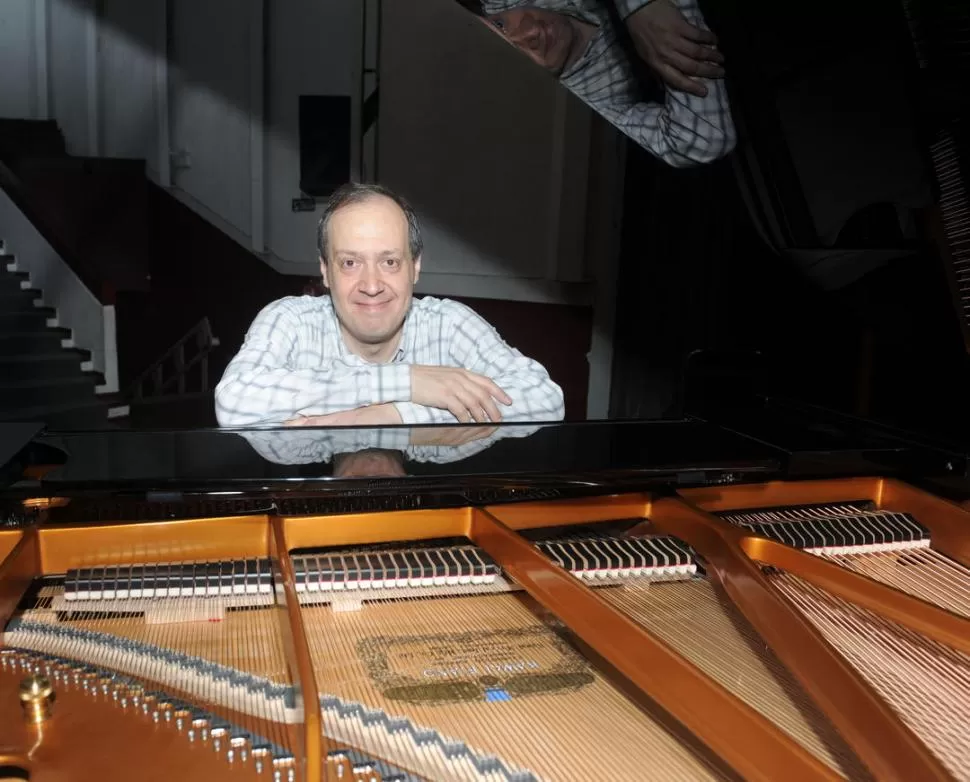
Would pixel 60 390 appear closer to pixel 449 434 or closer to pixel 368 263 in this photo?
pixel 368 263

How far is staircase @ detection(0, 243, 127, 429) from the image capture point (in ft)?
9.73

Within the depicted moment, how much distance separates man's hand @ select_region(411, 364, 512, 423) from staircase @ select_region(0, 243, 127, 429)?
4.90 ft

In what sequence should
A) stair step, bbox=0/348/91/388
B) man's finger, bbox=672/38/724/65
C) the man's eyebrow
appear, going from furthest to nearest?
stair step, bbox=0/348/91/388 < man's finger, bbox=672/38/724/65 < the man's eyebrow

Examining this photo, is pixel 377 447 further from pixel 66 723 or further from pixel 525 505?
pixel 66 723

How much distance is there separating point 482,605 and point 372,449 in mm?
422

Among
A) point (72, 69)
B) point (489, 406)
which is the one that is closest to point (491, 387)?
Result: point (489, 406)

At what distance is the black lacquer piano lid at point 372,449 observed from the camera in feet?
4.65

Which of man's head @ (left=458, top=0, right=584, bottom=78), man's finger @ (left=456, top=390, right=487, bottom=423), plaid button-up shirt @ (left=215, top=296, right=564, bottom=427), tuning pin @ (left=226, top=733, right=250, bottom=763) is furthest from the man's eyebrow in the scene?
tuning pin @ (left=226, top=733, right=250, bottom=763)

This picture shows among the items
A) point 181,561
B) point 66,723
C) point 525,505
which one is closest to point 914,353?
point 525,505

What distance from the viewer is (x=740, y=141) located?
2727 millimetres

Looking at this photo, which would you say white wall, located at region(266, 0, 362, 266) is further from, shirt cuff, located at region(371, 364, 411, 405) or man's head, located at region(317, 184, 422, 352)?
shirt cuff, located at region(371, 364, 411, 405)

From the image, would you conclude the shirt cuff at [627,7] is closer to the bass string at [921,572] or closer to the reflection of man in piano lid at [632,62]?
the reflection of man in piano lid at [632,62]

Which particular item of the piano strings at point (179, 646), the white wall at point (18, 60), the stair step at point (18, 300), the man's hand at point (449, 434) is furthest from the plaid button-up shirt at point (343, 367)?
the white wall at point (18, 60)

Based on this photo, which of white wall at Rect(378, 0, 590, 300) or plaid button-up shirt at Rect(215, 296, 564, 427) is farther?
white wall at Rect(378, 0, 590, 300)
